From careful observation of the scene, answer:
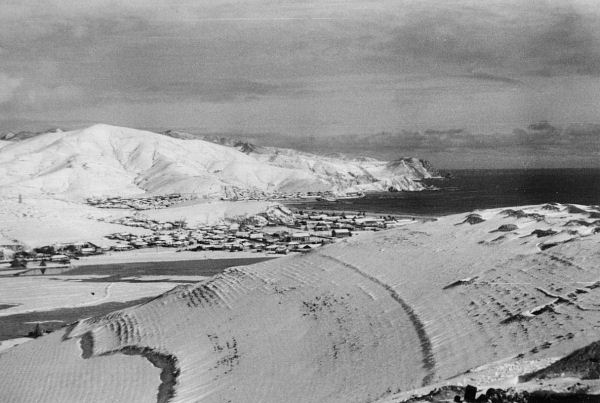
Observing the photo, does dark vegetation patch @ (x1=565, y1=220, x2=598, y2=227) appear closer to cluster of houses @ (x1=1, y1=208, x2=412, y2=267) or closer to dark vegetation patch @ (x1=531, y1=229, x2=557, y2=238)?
dark vegetation patch @ (x1=531, y1=229, x2=557, y2=238)

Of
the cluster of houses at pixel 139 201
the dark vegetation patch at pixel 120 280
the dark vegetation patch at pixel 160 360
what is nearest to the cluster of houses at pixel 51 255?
the dark vegetation patch at pixel 120 280

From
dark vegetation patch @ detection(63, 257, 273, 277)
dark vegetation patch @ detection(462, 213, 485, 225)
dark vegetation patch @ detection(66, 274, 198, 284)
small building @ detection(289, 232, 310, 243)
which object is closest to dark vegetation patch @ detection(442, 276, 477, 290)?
dark vegetation patch @ detection(462, 213, 485, 225)

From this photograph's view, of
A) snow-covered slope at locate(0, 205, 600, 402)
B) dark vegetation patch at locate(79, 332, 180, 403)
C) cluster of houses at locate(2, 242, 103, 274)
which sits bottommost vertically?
cluster of houses at locate(2, 242, 103, 274)

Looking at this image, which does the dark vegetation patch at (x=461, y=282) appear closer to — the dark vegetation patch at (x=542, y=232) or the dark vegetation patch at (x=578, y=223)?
the dark vegetation patch at (x=542, y=232)

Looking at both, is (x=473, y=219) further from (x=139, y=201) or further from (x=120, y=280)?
(x=139, y=201)

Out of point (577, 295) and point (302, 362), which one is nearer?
point (577, 295)

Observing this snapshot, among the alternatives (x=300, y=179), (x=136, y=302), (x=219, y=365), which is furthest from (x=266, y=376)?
(x=300, y=179)

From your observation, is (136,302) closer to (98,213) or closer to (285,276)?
(285,276)
